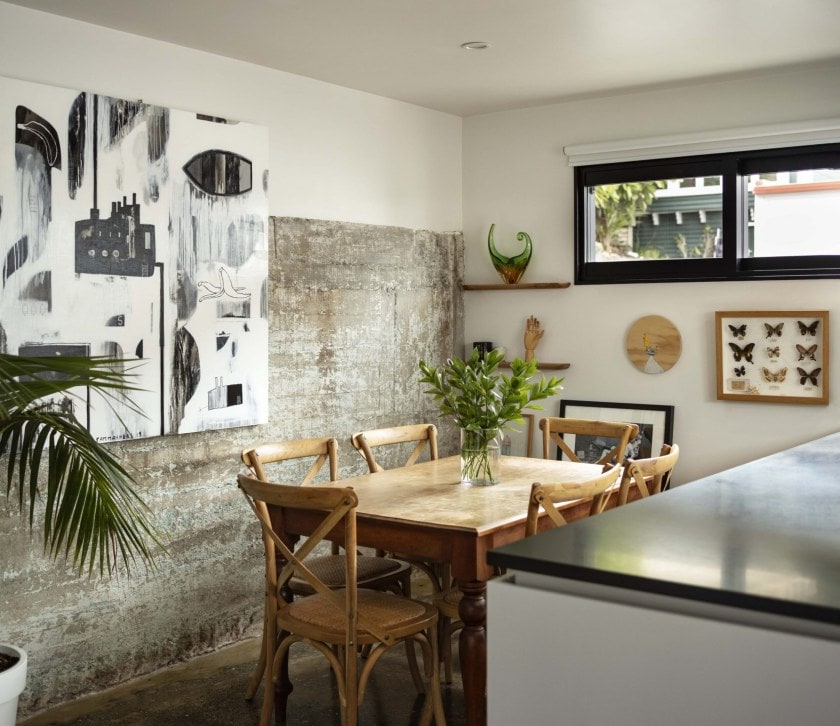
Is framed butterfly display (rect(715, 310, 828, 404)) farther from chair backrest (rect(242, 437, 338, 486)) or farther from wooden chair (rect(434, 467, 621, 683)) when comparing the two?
chair backrest (rect(242, 437, 338, 486))

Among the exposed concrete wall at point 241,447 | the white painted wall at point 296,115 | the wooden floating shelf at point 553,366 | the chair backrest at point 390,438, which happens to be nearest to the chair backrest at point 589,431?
the chair backrest at point 390,438

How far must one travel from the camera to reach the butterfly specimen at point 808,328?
4.45 meters

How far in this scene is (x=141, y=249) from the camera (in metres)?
3.78

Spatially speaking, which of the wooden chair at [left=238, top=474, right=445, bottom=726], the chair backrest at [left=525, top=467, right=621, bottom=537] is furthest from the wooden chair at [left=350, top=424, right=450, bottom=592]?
the chair backrest at [left=525, top=467, right=621, bottom=537]

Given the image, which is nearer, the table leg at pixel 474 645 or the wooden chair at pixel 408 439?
the table leg at pixel 474 645

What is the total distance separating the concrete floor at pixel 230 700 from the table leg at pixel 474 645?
1.59 ft

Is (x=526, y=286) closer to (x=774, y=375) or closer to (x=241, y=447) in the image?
(x=774, y=375)

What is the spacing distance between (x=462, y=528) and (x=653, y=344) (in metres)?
2.45

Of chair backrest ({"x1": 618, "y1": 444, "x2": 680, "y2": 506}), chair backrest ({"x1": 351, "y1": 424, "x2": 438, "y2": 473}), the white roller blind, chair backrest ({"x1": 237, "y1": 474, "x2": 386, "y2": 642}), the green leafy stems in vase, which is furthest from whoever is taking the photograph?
the white roller blind

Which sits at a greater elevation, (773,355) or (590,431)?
(773,355)

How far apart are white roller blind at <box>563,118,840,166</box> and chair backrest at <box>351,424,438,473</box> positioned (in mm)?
1804

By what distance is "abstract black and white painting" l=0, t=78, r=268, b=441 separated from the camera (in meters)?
3.42

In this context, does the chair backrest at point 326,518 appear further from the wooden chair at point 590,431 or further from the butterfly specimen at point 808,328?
the butterfly specimen at point 808,328

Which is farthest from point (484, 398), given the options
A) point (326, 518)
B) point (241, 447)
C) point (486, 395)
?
point (241, 447)
